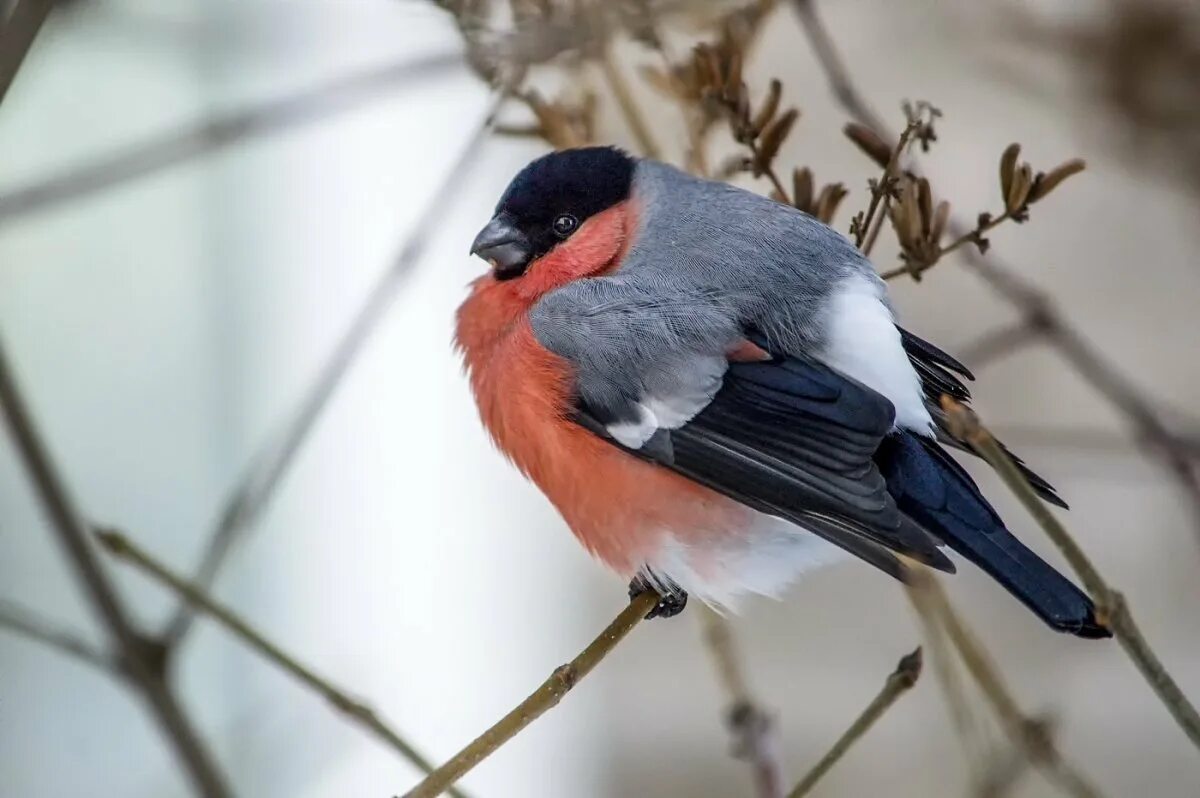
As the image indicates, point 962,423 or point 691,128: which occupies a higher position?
point 691,128

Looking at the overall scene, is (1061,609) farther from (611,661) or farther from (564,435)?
(611,661)

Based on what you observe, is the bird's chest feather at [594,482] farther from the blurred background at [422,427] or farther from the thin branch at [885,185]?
the blurred background at [422,427]

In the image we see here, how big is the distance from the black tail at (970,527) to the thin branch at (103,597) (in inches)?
22.0

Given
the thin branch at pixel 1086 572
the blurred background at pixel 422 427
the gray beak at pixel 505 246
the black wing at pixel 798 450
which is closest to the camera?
the thin branch at pixel 1086 572

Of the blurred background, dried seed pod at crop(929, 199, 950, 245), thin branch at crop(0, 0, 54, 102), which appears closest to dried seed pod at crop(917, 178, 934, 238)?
dried seed pod at crop(929, 199, 950, 245)

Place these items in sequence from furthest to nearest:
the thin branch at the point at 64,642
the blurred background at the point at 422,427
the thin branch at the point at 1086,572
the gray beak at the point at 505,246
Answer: the blurred background at the point at 422,427 → the gray beak at the point at 505,246 → the thin branch at the point at 64,642 → the thin branch at the point at 1086,572

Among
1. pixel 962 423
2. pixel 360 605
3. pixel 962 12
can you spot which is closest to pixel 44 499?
pixel 962 423

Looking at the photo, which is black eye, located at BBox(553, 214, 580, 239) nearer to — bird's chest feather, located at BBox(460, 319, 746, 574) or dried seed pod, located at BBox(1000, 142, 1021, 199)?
bird's chest feather, located at BBox(460, 319, 746, 574)

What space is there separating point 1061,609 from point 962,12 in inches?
48.4

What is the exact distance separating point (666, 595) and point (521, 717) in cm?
40

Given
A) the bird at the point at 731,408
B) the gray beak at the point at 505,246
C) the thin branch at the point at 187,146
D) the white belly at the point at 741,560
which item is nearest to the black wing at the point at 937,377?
the bird at the point at 731,408

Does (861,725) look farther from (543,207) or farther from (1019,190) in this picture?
(543,207)

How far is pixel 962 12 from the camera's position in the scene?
1953 mm

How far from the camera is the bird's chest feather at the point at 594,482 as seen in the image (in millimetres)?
1150
